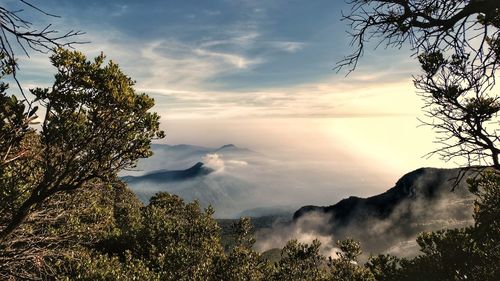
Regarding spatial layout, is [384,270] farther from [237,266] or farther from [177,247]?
[177,247]

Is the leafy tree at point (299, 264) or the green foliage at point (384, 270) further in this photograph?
the leafy tree at point (299, 264)

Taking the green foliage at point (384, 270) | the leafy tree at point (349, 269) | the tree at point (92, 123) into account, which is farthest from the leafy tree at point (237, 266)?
the tree at point (92, 123)

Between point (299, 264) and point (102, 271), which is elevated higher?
point (102, 271)

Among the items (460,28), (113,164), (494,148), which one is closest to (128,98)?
(113,164)

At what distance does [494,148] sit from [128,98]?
1225 centimetres

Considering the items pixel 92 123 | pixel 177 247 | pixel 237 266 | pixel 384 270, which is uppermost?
pixel 92 123

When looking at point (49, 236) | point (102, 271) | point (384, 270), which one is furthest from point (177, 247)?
point (384, 270)

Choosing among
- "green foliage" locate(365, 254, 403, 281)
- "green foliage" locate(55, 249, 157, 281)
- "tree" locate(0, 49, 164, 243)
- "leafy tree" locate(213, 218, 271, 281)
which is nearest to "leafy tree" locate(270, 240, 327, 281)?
"leafy tree" locate(213, 218, 271, 281)

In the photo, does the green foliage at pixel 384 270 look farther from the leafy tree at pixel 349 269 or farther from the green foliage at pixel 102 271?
the green foliage at pixel 102 271

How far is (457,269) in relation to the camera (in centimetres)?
2262

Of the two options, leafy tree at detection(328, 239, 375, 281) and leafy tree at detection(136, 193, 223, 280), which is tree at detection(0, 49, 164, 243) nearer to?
leafy tree at detection(136, 193, 223, 280)

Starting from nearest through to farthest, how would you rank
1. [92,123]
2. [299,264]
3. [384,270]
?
[92,123], [384,270], [299,264]

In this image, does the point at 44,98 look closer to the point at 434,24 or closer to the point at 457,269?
the point at 434,24

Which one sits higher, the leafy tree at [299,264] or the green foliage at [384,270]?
the green foliage at [384,270]
